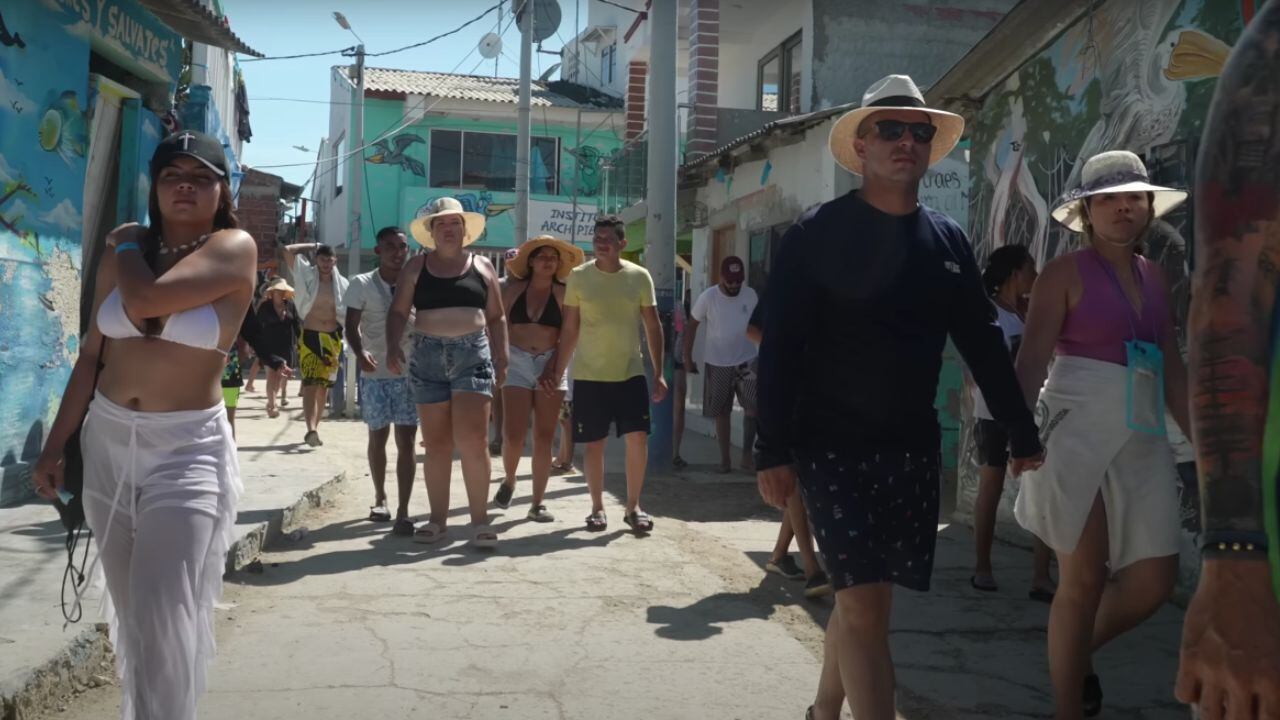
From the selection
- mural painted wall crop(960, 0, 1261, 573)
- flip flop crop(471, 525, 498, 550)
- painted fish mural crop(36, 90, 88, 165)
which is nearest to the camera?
mural painted wall crop(960, 0, 1261, 573)

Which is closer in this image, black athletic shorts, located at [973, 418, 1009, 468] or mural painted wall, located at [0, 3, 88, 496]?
black athletic shorts, located at [973, 418, 1009, 468]

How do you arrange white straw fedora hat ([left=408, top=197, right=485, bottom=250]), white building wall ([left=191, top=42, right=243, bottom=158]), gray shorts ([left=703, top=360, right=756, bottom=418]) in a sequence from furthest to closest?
white building wall ([left=191, top=42, right=243, bottom=158])
gray shorts ([left=703, top=360, right=756, bottom=418])
white straw fedora hat ([left=408, top=197, right=485, bottom=250])

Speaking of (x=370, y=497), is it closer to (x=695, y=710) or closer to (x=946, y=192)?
(x=695, y=710)

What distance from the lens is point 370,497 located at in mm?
9312

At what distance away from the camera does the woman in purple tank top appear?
396 centimetres

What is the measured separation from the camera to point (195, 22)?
9992 mm

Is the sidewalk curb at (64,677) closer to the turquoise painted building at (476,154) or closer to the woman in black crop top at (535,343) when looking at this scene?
the woman in black crop top at (535,343)

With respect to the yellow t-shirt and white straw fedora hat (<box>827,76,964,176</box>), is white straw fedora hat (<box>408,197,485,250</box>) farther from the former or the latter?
white straw fedora hat (<box>827,76,964,176</box>)

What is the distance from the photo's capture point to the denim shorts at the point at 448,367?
7.26 metres

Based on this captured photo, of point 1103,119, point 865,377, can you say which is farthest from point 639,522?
point 865,377

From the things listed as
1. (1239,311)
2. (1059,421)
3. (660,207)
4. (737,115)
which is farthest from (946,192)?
(1239,311)

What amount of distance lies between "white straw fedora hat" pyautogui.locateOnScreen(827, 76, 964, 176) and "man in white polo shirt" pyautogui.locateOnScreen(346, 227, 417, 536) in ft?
13.7

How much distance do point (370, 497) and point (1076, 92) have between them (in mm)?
5707

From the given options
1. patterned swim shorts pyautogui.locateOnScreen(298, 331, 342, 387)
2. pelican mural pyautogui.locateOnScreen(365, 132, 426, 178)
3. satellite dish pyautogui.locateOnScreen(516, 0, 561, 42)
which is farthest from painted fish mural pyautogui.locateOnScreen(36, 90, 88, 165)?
pelican mural pyautogui.locateOnScreen(365, 132, 426, 178)
